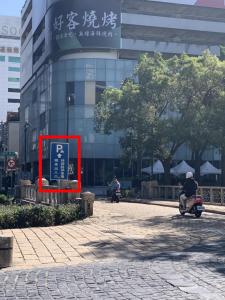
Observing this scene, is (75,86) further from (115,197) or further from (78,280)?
(78,280)

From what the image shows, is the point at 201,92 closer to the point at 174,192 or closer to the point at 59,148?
the point at 174,192

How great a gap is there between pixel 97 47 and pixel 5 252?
47.2m

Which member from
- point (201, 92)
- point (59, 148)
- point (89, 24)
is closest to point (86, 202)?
point (59, 148)

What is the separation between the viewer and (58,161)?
58.4ft

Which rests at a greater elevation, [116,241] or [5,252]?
[5,252]

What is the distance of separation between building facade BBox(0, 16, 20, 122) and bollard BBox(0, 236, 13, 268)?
389 ft

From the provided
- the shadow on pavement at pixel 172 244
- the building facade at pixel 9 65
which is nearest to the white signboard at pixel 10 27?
the building facade at pixel 9 65

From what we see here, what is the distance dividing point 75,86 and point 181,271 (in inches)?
1844

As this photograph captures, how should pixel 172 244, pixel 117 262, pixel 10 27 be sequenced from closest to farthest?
pixel 117 262 → pixel 172 244 → pixel 10 27

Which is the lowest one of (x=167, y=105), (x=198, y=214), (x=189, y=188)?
(x=198, y=214)

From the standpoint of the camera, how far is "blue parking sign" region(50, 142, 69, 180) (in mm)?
17609

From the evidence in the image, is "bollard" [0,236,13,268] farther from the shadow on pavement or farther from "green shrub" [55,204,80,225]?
Result: "green shrub" [55,204,80,225]

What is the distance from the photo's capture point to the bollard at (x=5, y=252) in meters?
8.73

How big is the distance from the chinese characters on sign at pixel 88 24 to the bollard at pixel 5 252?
154ft
